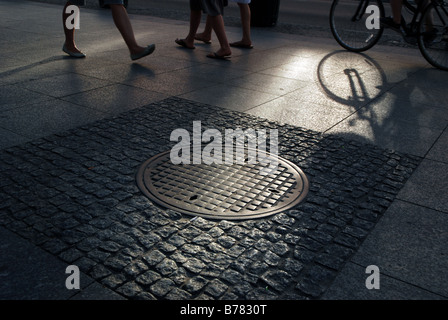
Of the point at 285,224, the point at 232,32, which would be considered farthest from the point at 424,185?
the point at 232,32

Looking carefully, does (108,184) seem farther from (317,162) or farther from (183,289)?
(317,162)

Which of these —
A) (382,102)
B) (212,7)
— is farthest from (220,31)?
(382,102)

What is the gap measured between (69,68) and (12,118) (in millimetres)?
1939

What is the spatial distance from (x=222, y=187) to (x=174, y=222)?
535 mm

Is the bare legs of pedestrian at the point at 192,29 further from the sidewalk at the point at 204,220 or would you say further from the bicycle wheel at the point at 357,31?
the bicycle wheel at the point at 357,31

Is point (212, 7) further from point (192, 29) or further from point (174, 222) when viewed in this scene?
point (174, 222)

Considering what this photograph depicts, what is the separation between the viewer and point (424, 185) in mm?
3195

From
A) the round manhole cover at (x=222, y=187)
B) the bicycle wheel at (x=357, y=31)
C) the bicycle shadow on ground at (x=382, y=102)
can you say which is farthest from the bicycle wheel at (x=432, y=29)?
the round manhole cover at (x=222, y=187)

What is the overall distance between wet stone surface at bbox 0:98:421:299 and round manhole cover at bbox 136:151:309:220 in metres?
0.08

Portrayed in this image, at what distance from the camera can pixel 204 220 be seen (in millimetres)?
2652

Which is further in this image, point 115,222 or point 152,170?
point 152,170

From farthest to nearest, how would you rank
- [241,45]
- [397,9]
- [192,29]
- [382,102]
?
[241,45], [192,29], [397,9], [382,102]

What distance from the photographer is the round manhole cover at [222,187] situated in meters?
2.78

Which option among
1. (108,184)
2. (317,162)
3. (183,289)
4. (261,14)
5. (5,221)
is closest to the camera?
(183,289)
